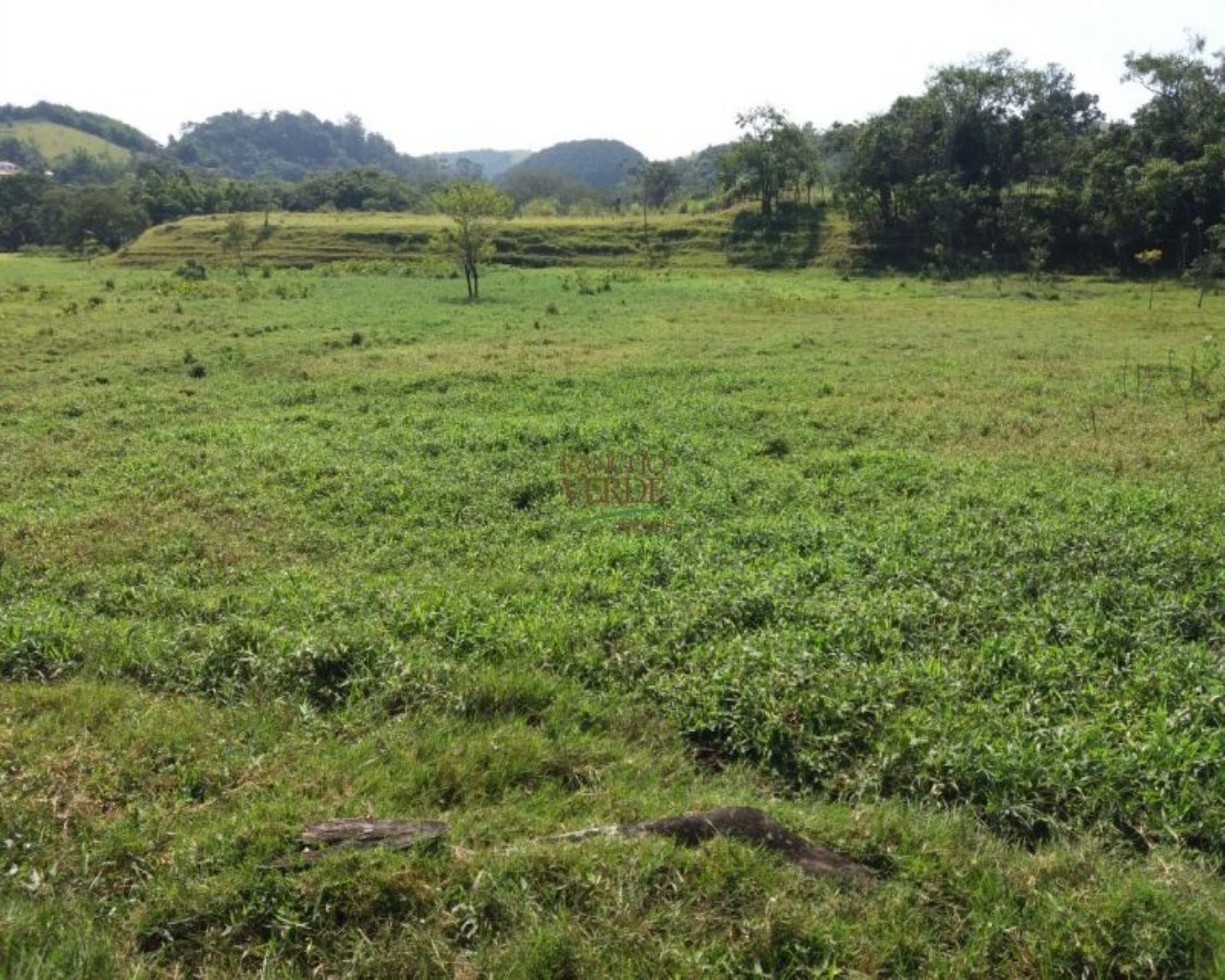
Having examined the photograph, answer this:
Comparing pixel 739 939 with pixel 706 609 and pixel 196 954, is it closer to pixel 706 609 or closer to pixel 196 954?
pixel 196 954

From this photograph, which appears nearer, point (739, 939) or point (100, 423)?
point (739, 939)

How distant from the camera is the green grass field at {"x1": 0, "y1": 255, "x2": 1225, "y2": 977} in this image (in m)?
3.63

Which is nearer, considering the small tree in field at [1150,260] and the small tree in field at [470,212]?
the small tree in field at [470,212]

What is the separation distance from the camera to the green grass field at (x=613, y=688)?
143 inches

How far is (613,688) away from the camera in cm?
586

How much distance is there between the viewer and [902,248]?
195 feet

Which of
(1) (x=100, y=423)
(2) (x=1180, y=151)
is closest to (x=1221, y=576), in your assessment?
(1) (x=100, y=423)

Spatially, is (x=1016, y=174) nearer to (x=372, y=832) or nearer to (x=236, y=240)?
(x=236, y=240)

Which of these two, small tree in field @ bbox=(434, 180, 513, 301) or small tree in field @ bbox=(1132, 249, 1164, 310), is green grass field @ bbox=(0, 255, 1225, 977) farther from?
small tree in field @ bbox=(1132, 249, 1164, 310)

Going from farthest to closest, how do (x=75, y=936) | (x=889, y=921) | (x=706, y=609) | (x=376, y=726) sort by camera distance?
1. (x=706, y=609)
2. (x=376, y=726)
3. (x=889, y=921)
4. (x=75, y=936)

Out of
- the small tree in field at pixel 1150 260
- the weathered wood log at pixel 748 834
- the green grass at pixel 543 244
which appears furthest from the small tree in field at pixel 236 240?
the weathered wood log at pixel 748 834

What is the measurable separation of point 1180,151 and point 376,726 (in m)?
67.9

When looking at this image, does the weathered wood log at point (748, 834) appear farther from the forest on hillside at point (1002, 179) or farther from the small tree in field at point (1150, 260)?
the forest on hillside at point (1002, 179)

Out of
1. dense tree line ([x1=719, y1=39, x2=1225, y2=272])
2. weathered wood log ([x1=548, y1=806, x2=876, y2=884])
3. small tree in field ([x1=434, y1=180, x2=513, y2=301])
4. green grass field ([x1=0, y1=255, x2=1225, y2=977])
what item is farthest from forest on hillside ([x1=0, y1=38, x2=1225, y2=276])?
weathered wood log ([x1=548, y1=806, x2=876, y2=884])
